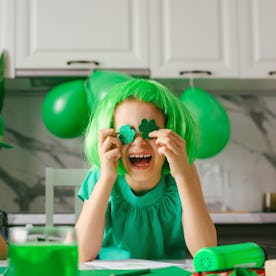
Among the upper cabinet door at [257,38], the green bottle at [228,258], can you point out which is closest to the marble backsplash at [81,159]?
the upper cabinet door at [257,38]

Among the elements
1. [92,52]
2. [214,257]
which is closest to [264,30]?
[92,52]

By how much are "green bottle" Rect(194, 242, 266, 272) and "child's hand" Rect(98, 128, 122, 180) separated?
0.49 metres

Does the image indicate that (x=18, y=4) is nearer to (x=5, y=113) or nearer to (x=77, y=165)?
(x=5, y=113)

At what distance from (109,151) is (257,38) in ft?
5.86

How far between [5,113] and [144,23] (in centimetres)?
86

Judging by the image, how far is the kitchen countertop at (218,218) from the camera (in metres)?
2.52

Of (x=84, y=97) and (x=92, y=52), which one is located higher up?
(x=92, y=52)

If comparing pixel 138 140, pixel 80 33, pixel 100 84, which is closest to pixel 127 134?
pixel 138 140

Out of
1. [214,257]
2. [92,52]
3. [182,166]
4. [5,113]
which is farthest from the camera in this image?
[5,113]

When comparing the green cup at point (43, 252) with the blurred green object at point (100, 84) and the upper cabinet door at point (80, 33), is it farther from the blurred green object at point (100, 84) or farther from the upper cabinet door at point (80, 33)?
the upper cabinet door at point (80, 33)

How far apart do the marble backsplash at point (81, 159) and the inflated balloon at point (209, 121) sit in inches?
17.0

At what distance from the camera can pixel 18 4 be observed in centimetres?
279

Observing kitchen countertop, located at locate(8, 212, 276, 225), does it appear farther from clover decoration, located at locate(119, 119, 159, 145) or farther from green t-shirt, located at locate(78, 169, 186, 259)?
clover decoration, located at locate(119, 119, 159, 145)

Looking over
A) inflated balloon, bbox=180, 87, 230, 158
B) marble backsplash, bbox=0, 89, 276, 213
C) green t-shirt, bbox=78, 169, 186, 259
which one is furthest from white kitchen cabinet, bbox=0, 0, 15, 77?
green t-shirt, bbox=78, 169, 186, 259
